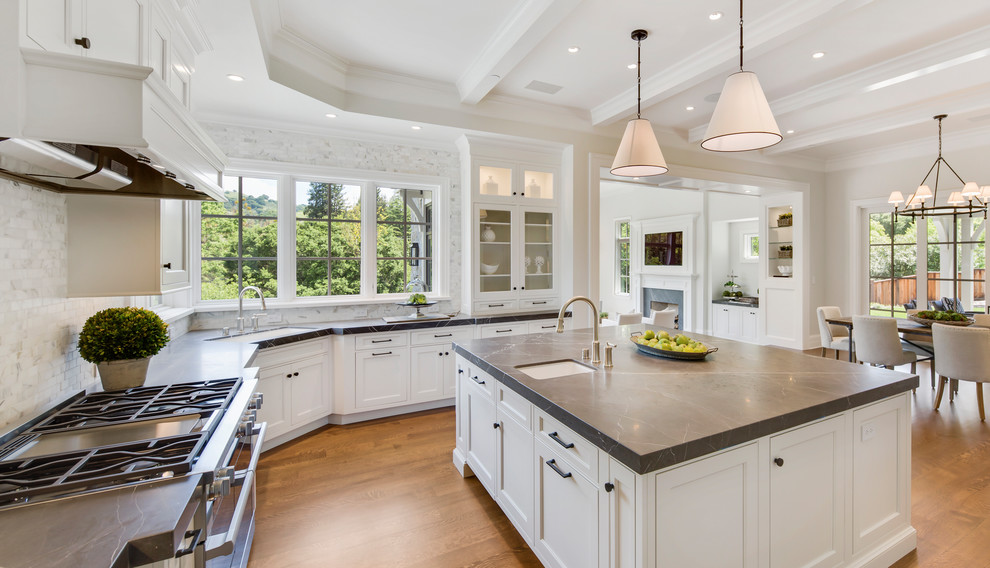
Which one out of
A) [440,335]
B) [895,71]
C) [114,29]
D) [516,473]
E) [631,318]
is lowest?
[516,473]

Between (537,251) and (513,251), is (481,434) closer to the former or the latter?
(513,251)

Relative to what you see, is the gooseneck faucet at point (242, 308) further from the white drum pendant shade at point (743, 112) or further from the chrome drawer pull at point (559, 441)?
the white drum pendant shade at point (743, 112)

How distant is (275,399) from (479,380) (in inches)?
65.8

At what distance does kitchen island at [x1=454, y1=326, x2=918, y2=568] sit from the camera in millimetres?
1292

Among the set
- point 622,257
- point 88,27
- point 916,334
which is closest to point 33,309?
point 88,27

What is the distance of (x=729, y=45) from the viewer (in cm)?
303

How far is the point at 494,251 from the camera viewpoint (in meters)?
4.29

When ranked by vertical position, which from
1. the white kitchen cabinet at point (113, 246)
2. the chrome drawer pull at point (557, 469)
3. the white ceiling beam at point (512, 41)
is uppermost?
the white ceiling beam at point (512, 41)

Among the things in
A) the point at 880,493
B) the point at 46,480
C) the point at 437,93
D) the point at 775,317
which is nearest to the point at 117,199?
the point at 46,480

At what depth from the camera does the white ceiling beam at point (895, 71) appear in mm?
2975

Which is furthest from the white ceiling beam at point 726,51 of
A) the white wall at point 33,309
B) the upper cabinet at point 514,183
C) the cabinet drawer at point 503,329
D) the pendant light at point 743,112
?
the white wall at point 33,309

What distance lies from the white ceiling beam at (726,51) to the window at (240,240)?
3.36 meters

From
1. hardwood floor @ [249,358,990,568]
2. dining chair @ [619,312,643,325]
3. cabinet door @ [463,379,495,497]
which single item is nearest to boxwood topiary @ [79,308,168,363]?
hardwood floor @ [249,358,990,568]

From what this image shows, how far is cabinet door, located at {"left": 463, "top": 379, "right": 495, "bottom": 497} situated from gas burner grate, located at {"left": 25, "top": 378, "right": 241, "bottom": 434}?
48.2 inches
